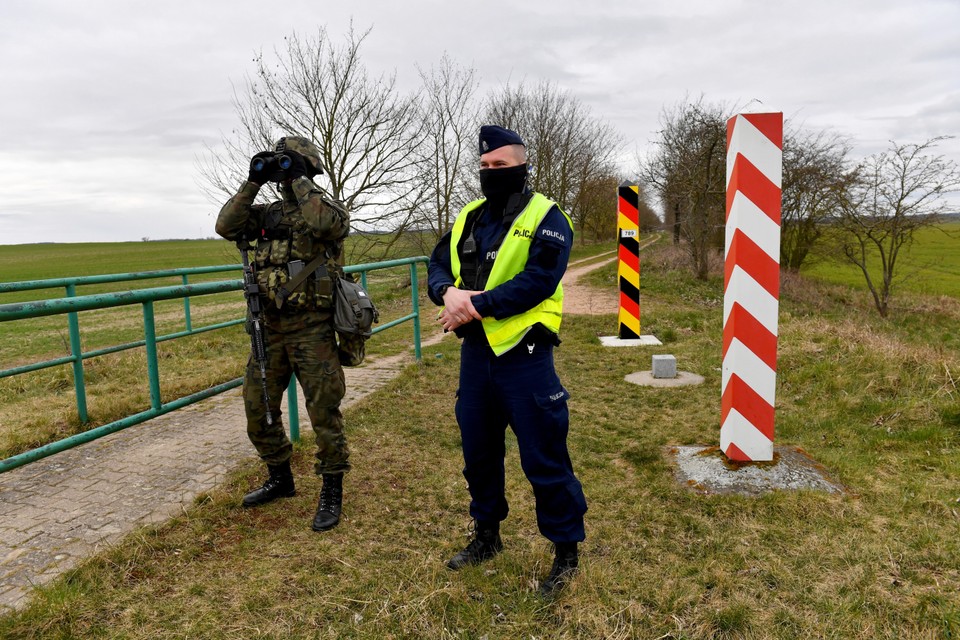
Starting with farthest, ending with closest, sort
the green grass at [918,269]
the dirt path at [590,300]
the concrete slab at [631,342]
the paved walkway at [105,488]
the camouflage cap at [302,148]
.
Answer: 1. the green grass at [918,269]
2. the dirt path at [590,300]
3. the concrete slab at [631,342]
4. the camouflage cap at [302,148]
5. the paved walkway at [105,488]

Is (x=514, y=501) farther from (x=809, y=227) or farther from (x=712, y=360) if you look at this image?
(x=809, y=227)

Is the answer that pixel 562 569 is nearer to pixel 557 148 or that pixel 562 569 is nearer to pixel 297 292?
pixel 297 292

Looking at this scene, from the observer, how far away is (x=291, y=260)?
10.1 feet

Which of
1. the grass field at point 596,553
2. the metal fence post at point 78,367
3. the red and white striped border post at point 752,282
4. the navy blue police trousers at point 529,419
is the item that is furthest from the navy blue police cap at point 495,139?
the metal fence post at point 78,367

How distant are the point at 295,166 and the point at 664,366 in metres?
4.10

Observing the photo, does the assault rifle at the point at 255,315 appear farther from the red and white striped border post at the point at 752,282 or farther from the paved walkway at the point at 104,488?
the red and white striped border post at the point at 752,282

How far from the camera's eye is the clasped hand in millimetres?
2318

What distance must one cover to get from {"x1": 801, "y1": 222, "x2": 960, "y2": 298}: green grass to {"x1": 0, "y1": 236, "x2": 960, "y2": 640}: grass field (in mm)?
11100

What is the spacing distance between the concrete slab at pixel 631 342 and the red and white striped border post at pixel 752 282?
3869 mm

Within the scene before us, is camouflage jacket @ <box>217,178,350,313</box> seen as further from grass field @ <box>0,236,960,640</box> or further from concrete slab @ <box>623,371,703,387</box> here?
concrete slab @ <box>623,371,703,387</box>

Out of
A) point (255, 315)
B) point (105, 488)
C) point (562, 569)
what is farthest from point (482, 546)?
point (105, 488)

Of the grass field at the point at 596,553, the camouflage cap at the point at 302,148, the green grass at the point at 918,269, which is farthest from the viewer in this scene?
the green grass at the point at 918,269

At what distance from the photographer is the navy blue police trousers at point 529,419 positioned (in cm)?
237

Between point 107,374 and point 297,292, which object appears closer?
point 297,292
